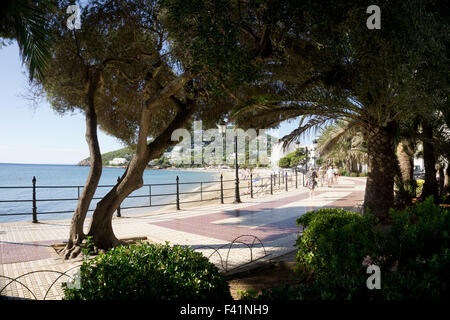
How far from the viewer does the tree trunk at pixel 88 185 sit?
21.4 ft

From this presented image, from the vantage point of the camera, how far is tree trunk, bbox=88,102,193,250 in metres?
6.69

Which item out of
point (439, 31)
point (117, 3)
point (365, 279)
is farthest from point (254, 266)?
point (117, 3)

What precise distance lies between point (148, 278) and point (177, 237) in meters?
5.92

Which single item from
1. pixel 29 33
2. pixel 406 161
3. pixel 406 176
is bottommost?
pixel 406 176

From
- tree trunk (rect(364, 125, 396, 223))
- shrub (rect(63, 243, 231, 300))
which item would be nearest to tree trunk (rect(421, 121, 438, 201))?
tree trunk (rect(364, 125, 396, 223))

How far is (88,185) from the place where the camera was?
6.68m

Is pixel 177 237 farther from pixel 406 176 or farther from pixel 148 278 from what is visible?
pixel 406 176

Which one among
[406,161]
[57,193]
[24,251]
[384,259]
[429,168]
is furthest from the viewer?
[57,193]

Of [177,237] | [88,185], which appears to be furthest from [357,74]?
[88,185]

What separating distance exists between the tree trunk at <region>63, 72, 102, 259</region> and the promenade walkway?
0.39 meters

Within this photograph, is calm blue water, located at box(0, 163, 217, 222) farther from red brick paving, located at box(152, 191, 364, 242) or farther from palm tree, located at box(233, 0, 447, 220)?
palm tree, located at box(233, 0, 447, 220)

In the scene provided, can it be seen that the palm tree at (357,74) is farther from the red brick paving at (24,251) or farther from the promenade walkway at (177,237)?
the red brick paving at (24,251)
